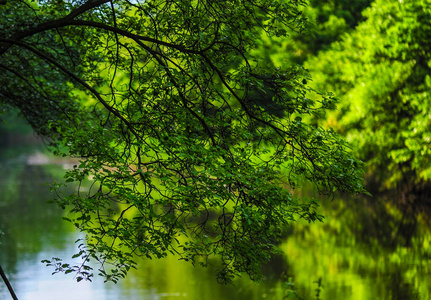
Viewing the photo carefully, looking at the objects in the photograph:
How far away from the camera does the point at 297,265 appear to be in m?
18.5

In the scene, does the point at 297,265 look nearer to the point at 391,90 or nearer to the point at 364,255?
the point at 364,255

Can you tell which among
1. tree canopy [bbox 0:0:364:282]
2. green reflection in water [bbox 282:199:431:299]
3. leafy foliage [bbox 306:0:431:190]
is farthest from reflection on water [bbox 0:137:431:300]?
tree canopy [bbox 0:0:364:282]

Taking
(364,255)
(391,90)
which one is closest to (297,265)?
(364,255)

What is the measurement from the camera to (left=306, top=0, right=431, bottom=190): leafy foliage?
2634cm

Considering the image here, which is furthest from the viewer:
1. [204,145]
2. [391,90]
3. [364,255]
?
[391,90]

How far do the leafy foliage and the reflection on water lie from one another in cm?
226

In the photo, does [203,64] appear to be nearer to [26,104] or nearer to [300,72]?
[300,72]

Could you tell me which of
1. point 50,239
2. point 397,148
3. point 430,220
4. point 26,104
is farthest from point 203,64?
point 397,148

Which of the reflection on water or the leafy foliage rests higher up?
the leafy foliage

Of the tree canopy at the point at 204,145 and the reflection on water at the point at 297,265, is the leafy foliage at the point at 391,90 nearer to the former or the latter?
the reflection on water at the point at 297,265

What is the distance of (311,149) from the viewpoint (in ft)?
25.2

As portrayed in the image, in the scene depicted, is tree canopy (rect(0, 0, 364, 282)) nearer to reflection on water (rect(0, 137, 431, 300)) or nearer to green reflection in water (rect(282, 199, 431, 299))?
reflection on water (rect(0, 137, 431, 300))

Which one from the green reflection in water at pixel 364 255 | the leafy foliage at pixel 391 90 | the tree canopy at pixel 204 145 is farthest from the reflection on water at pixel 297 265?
the tree canopy at pixel 204 145

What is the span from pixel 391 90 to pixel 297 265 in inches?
476
